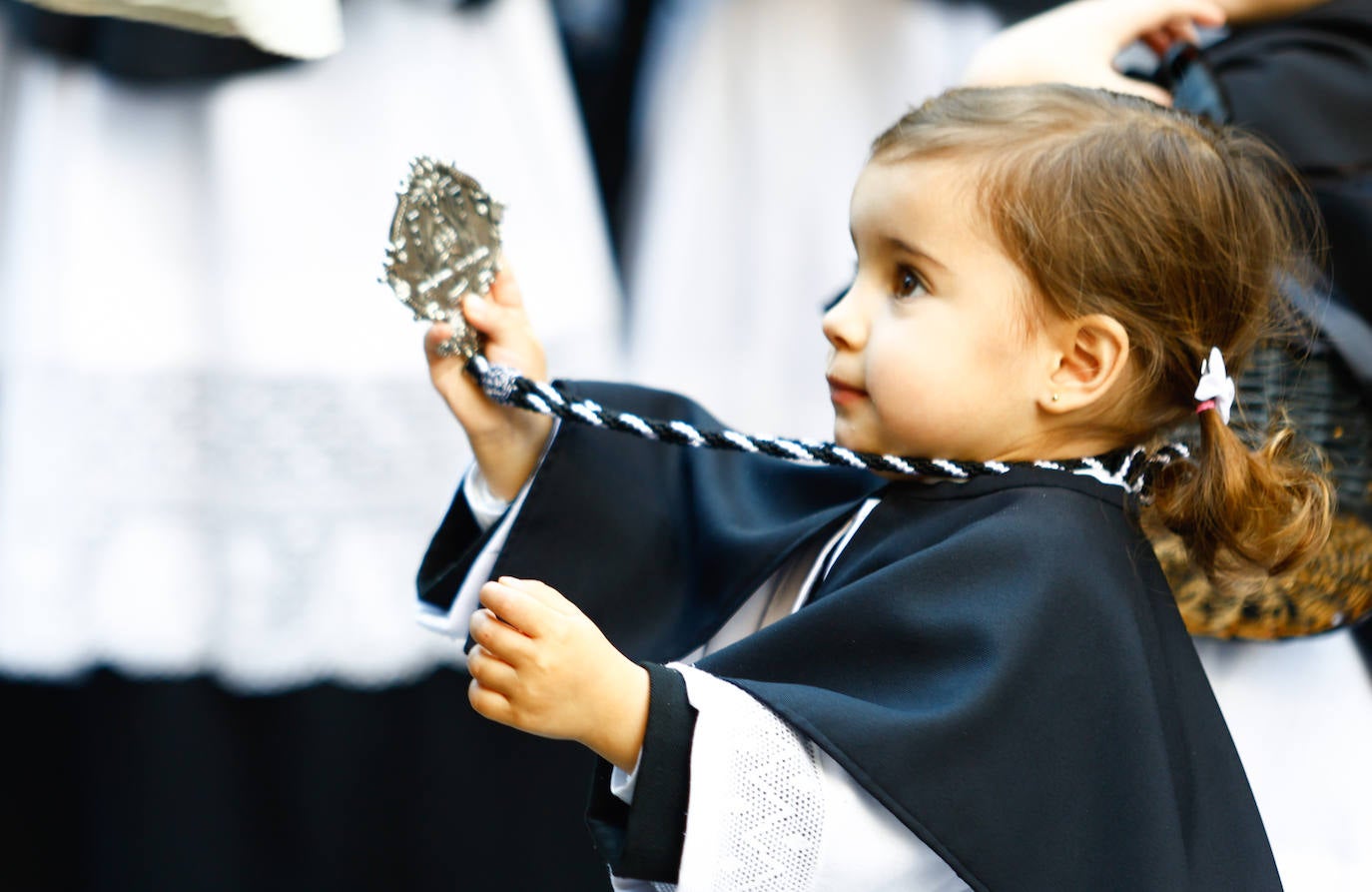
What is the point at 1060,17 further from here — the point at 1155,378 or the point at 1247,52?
the point at 1155,378

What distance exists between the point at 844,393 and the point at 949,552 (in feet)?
0.51

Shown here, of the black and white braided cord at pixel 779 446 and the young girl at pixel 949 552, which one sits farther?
the black and white braided cord at pixel 779 446

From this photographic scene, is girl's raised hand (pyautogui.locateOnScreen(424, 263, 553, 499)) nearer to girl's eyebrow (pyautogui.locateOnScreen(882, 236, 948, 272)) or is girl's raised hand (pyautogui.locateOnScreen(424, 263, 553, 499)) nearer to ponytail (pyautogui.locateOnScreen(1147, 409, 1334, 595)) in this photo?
girl's eyebrow (pyautogui.locateOnScreen(882, 236, 948, 272))

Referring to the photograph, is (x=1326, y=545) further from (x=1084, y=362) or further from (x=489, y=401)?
(x=489, y=401)

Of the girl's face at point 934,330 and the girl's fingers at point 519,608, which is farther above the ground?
the girl's face at point 934,330

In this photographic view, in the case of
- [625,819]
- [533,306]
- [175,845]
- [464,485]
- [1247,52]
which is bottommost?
[175,845]

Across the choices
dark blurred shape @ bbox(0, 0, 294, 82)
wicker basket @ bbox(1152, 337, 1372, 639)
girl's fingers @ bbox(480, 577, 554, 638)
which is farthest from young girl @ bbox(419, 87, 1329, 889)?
dark blurred shape @ bbox(0, 0, 294, 82)

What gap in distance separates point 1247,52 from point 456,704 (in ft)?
3.51

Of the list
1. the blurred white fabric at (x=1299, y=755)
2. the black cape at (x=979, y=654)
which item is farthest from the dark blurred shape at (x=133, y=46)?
the blurred white fabric at (x=1299, y=755)

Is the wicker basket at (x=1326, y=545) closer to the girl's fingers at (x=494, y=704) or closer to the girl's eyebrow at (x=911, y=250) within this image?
the girl's eyebrow at (x=911, y=250)

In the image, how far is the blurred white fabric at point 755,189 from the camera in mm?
1394

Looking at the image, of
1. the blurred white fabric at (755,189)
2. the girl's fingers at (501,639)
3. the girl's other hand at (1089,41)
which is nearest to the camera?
the girl's fingers at (501,639)

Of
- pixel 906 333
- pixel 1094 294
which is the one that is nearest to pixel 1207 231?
pixel 1094 294

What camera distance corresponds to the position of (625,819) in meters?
0.77
